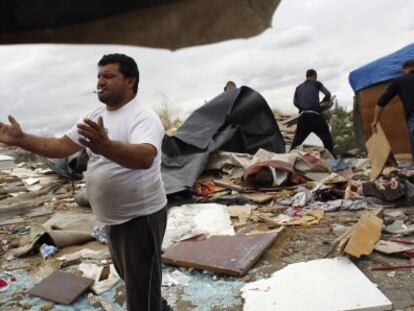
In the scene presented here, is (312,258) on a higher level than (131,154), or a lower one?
lower

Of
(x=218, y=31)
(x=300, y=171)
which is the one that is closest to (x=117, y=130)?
(x=218, y=31)

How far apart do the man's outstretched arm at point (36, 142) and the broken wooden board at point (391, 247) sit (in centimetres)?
263

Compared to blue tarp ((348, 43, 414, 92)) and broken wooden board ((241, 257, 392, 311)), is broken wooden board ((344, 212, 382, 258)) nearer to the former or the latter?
broken wooden board ((241, 257, 392, 311))

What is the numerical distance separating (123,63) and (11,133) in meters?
0.68

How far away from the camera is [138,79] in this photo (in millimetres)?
2484

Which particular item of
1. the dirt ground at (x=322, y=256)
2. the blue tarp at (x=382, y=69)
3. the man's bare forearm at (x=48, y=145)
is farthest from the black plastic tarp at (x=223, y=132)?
the man's bare forearm at (x=48, y=145)

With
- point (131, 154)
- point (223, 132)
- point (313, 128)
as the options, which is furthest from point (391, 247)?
point (313, 128)

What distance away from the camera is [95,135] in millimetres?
1819

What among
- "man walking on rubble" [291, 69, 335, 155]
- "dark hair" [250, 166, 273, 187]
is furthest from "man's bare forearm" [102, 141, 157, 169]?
"man walking on rubble" [291, 69, 335, 155]

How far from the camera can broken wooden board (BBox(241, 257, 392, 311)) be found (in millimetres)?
3041

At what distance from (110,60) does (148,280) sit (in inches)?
48.5

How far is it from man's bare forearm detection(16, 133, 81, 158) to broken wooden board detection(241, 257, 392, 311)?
162 cm

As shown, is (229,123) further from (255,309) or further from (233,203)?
(255,309)

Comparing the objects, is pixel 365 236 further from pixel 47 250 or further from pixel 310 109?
pixel 310 109
